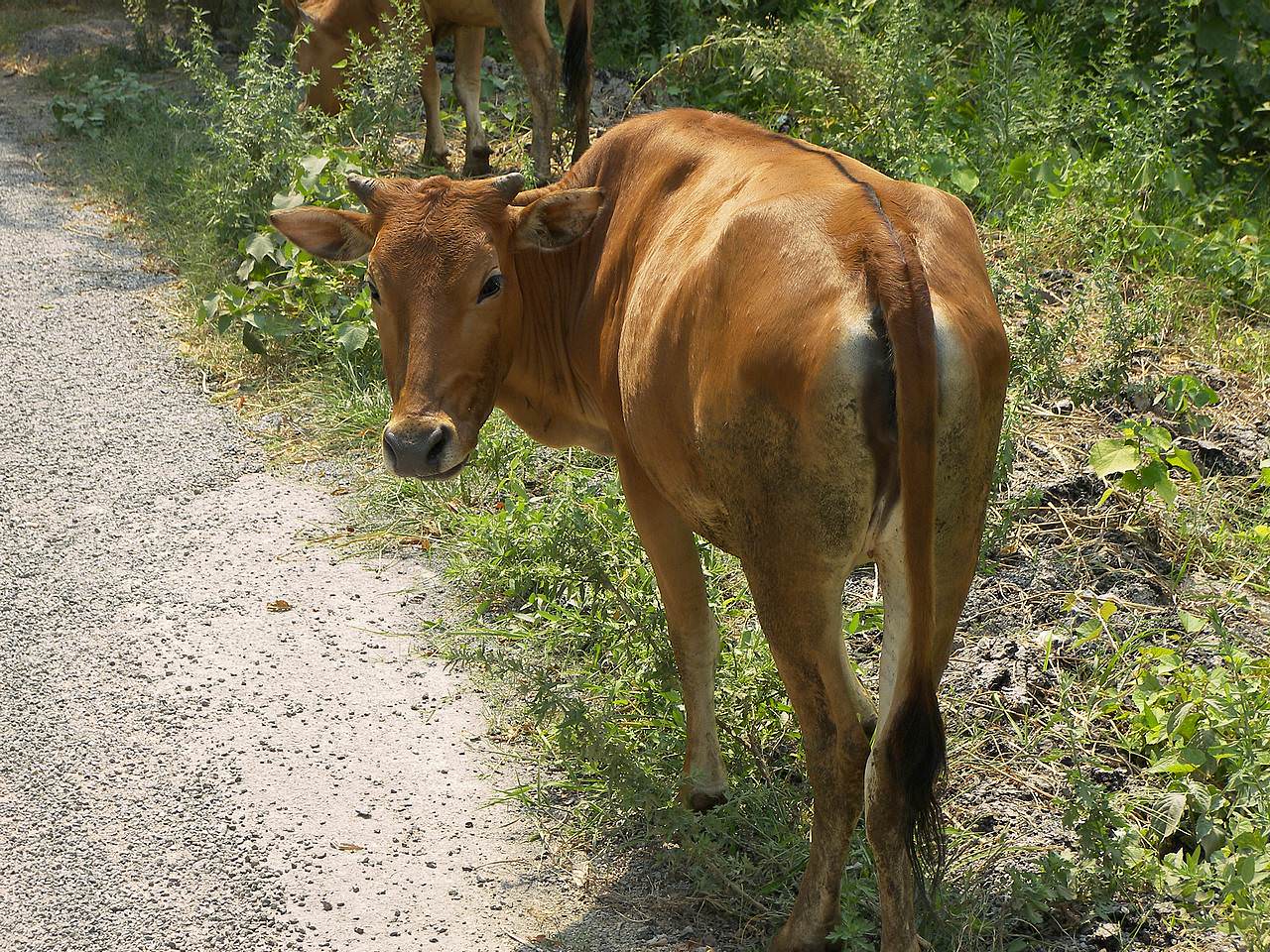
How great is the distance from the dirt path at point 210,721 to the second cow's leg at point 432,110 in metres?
2.96

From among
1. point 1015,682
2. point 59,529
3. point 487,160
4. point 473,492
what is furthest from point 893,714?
point 487,160

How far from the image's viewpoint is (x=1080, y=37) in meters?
8.70

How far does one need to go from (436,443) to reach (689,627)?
3.09 ft

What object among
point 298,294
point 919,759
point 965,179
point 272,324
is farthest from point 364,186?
point 965,179

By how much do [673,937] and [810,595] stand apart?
1.18 meters

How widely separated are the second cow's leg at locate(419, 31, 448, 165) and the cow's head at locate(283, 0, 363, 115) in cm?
44

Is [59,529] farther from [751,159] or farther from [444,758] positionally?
[751,159]

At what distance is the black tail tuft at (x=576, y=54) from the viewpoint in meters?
8.05

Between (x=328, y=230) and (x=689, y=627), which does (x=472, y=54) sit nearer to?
(x=328, y=230)

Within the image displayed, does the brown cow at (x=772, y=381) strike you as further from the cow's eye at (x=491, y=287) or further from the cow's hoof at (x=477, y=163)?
the cow's hoof at (x=477, y=163)

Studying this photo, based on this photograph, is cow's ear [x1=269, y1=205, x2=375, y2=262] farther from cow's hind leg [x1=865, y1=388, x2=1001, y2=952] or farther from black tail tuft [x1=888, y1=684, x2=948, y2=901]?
black tail tuft [x1=888, y1=684, x2=948, y2=901]

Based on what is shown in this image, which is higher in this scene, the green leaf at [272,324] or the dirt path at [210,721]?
the green leaf at [272,324]

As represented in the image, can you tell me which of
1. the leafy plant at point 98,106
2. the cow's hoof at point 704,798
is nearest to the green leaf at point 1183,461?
the cow's hoof at point 704,798

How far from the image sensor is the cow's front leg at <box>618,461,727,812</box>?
154 inches
